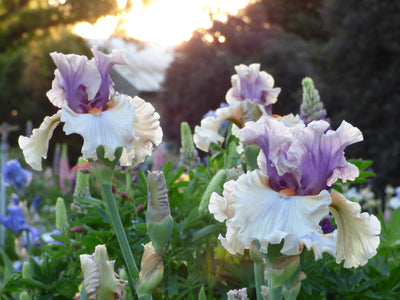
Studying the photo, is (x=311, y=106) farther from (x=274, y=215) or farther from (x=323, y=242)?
(x=274, y=215)

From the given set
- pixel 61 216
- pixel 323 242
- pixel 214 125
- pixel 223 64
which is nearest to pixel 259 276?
pixel 323 242

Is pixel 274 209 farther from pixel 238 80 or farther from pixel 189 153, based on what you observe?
pixel 189 153

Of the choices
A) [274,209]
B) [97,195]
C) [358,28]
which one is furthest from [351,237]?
[358,28]

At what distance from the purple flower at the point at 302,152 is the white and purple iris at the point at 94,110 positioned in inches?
10.2

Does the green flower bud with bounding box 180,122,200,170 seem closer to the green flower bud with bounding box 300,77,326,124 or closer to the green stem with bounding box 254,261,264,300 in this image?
the green flower bud with bounding box 300,77,326,124

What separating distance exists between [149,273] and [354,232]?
38 cm

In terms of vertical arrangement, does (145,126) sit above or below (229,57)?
above

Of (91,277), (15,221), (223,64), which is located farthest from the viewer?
(223,64)

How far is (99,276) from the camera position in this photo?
1016 millimetres

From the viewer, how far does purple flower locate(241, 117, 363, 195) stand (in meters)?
0.97

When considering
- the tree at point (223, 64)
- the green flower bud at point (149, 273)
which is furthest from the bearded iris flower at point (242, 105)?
the tree at point (223, 64)

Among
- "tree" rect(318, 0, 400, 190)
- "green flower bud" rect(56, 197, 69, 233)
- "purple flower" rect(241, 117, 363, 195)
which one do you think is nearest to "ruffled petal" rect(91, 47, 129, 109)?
"purple flower" rect(241, 117, 363, 195)

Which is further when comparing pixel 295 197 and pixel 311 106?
pixel 311 106

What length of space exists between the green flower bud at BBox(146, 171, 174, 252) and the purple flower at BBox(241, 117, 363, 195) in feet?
0.61
